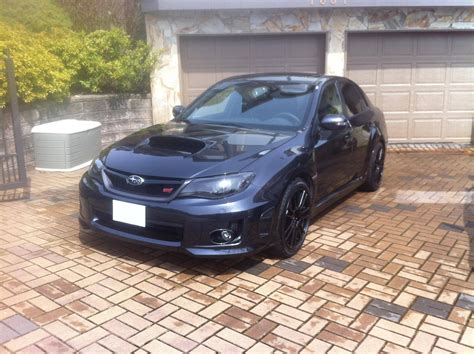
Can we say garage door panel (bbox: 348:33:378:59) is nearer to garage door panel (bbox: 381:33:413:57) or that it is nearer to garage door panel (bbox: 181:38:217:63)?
garage door panel (bbox: 381:33:413:57)

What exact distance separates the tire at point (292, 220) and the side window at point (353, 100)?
1.66 metres

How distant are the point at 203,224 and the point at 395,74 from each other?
25.4ft

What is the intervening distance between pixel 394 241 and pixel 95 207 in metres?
2.73

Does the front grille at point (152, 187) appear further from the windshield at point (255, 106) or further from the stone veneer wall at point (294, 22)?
the stone veneer wall at point (294, 22)

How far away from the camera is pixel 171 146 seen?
3.85 m

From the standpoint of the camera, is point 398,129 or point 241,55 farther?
point 398,129

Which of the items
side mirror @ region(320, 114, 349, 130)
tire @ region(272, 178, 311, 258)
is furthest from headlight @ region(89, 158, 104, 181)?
side mirror @ region(320, 114, 349, 130)

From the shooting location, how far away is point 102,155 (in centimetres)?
405

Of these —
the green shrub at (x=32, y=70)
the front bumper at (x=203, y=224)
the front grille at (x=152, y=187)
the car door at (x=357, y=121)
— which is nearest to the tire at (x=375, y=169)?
the car door at (x=357, y=121)

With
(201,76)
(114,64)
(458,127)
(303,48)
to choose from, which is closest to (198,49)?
(201,76)

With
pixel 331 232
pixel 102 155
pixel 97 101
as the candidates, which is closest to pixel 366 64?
pixel 97 101

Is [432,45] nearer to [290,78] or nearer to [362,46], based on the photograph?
[362,46]

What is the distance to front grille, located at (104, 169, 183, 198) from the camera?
3.40 metres

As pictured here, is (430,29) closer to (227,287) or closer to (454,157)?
(454,157)
